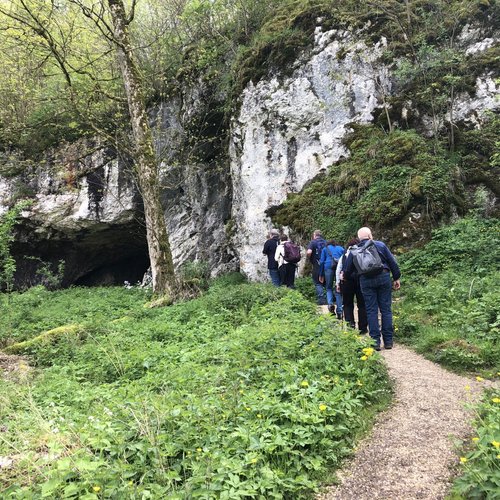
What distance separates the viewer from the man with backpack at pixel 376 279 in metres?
6.00

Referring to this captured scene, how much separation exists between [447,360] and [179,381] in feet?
11.9

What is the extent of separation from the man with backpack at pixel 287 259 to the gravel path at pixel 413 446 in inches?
214

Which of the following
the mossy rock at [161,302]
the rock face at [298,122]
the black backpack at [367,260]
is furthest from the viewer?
the rock face at [298,122]

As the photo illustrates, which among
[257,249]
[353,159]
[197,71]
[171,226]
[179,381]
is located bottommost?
[179,381]

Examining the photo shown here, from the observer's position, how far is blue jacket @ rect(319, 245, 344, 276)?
855cm

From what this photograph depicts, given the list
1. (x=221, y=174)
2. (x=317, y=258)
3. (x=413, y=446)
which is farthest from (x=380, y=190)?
(x=413, y=446)

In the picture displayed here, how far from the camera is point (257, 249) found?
13.3 m

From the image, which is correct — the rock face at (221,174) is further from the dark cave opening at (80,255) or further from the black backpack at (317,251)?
the black backpack at (317,251)

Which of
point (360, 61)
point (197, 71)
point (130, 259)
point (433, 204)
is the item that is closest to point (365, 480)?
point (433, 204)

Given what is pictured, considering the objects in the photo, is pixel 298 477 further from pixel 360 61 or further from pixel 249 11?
pixel 249 11

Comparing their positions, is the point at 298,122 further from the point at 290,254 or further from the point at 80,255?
the point at 80,255

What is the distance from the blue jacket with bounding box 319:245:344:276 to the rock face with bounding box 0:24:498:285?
4384 mm

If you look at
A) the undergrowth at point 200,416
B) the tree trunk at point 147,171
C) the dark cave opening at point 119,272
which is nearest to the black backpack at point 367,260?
the undergrowth at point 200,416

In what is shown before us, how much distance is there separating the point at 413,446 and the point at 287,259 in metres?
6.87
